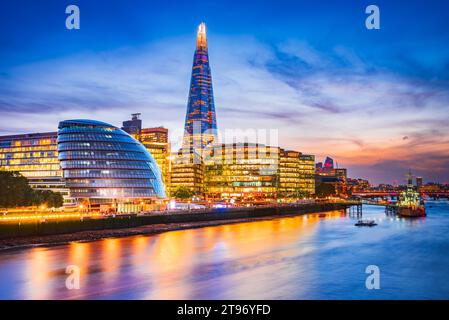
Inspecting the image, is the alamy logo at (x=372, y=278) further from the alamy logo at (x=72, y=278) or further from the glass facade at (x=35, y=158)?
the glass facade at (x=35, y=158)

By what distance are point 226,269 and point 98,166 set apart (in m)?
67.2

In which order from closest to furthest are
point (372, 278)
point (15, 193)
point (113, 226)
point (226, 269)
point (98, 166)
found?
point (372, 278)
point (226, 269)
point (15, 193)
point (113, 226)
point (98, 166)

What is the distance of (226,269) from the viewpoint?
4097 cm

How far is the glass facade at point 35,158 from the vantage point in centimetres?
13888

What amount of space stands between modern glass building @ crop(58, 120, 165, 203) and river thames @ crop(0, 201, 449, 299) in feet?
134

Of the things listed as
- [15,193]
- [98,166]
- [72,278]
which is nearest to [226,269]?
[72,278]

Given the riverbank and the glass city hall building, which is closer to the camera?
the riverbank

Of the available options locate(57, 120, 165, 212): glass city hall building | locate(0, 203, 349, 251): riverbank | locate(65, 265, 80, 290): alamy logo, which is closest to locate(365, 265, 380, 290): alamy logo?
locate(65, 265, 80, 290): alamy logo

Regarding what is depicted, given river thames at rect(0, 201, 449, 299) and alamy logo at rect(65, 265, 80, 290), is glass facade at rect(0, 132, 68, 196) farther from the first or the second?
alamy logo at rect(65, 265, 80, 290)

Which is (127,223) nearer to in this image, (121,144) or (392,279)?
(121,144)

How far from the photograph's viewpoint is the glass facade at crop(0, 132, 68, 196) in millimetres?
138875

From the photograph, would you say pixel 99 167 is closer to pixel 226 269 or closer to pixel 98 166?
pixel 98 166

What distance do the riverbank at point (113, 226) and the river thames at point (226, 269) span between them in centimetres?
354
